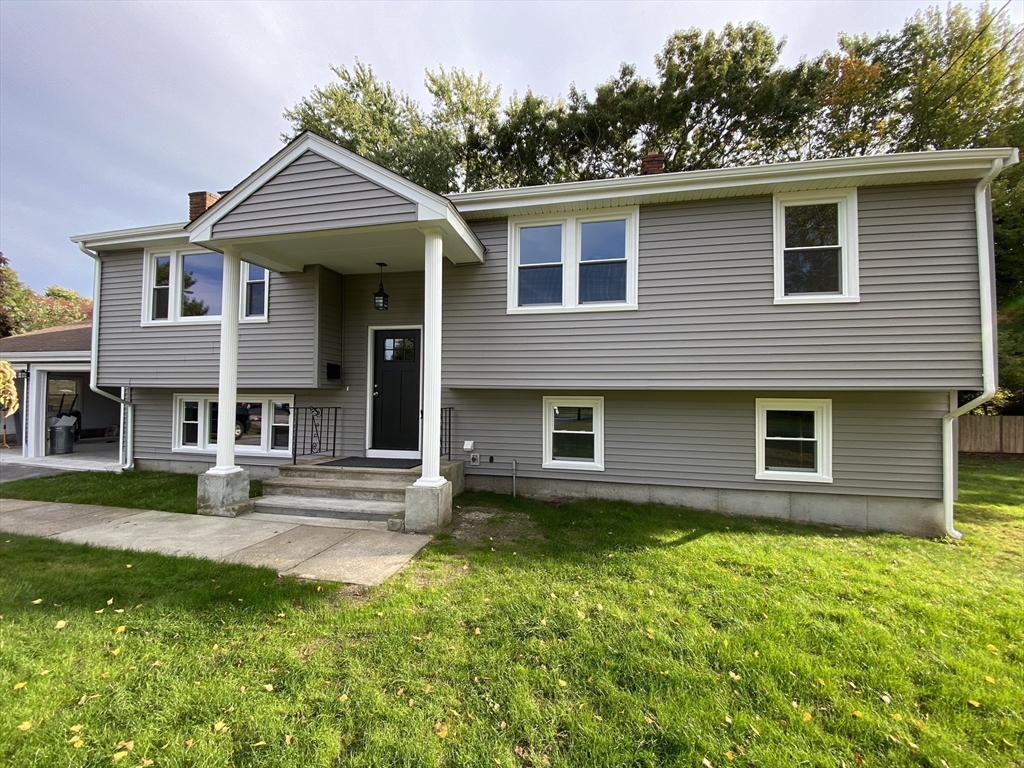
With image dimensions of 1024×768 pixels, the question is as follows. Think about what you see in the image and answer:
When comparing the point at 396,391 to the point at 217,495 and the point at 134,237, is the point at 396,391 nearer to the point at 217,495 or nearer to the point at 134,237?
the point at 217,495

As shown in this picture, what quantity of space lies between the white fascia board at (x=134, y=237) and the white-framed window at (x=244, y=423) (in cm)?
315

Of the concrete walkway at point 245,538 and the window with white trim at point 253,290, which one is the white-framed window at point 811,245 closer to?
the concrete walkway at point 245,538

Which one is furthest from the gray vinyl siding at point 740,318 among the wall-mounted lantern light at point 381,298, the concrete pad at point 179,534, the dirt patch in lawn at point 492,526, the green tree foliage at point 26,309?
the green tree foliage at point 26,309

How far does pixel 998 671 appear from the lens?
8.57ft

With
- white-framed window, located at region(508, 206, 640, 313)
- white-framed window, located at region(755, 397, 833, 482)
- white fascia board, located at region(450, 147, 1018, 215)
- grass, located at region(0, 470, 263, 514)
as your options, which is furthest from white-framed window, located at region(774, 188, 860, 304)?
grass, located at region(0, 470, 263, 514)

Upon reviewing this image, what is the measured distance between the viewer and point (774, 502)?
19.7ft

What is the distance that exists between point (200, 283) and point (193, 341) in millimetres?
1222

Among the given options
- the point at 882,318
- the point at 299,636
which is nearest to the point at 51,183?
the point at 299,636

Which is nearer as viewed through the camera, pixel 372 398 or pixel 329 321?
pixel 329 321

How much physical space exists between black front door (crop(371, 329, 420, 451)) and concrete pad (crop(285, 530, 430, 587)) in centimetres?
267

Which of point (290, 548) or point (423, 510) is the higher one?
point (423, 510)

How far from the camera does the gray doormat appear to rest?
6.41 m

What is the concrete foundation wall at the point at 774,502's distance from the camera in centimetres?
562

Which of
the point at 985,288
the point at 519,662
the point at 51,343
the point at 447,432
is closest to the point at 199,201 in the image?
the point at 447,432
